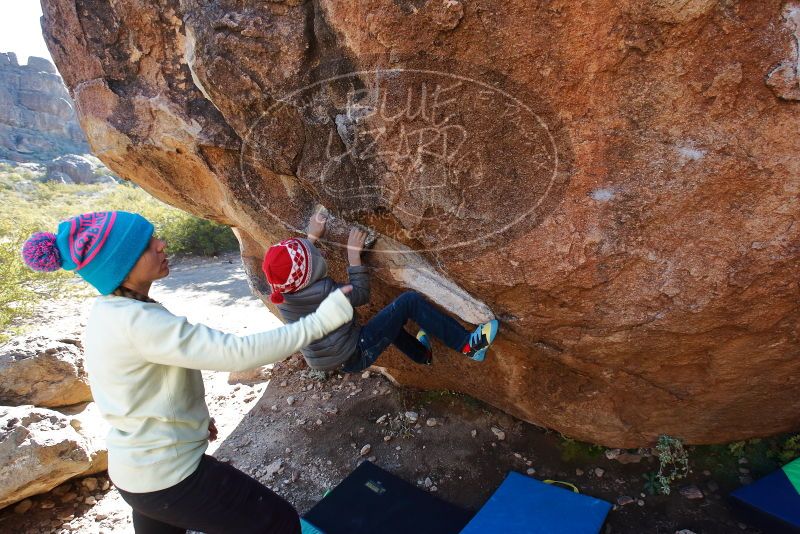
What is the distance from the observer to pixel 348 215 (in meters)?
2.36

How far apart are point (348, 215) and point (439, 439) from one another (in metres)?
1.70

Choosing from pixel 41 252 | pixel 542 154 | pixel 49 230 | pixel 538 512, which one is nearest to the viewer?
pixel 41 252

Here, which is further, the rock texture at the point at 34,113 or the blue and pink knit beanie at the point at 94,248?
the rock texture at the point at 34,113

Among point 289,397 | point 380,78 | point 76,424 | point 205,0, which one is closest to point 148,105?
point 205,0

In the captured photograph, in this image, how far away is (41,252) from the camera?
1407mm

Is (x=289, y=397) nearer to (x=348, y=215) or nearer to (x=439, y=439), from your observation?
(x=439, y=439)

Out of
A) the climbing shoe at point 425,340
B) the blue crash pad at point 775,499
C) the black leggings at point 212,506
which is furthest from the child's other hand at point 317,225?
the blue crash pad at point 775,499

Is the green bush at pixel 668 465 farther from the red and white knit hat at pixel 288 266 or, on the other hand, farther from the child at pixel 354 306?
the red and white knit hat at pixel 288 266

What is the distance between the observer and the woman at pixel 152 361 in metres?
1.42

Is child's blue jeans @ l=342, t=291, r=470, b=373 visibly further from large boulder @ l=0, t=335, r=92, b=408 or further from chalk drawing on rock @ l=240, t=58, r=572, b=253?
large boulder @ l=0, t=335, r=92, b=408

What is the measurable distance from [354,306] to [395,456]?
1288mm

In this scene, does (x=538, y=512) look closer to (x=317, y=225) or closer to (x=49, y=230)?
(x=317, y=225)

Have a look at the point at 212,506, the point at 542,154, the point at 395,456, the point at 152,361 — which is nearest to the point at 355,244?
the point at 542,154

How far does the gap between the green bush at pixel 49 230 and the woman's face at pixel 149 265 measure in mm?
5861
